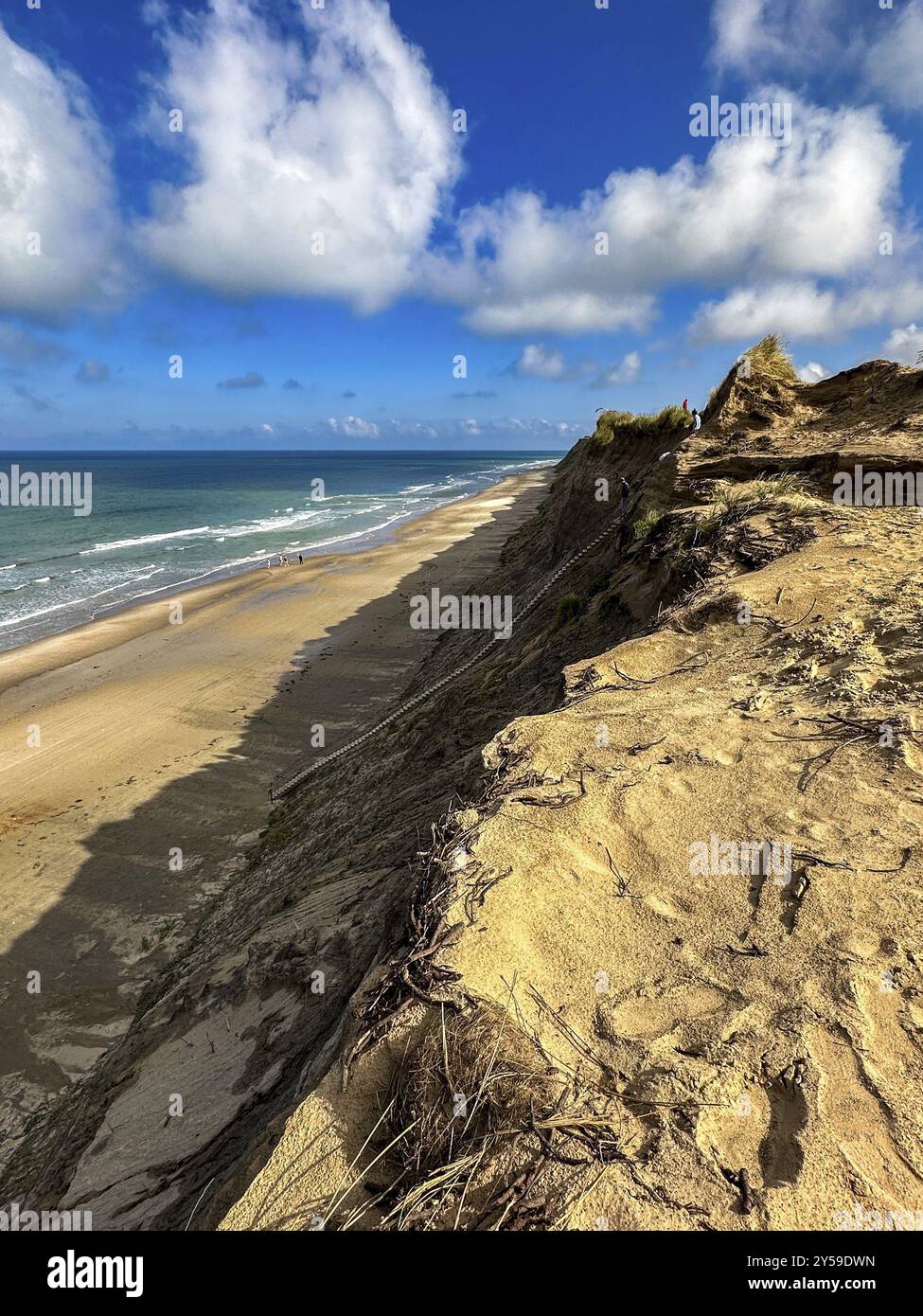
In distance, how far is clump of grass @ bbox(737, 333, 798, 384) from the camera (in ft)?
43.7

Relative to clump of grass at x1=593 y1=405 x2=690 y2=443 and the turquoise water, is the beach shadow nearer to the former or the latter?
clump of grass at x1=593 y1=405 x2=690 y2=443

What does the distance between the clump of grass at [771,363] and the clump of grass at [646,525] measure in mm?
4929

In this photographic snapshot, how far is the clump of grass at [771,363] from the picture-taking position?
13.3 meters

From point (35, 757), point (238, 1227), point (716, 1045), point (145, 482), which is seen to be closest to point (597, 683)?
point (716, 1045)

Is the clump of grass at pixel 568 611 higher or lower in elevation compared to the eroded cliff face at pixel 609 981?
higher

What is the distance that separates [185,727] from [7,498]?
79719 millimetres

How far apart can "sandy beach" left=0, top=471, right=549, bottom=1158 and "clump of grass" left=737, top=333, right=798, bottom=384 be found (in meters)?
12.1

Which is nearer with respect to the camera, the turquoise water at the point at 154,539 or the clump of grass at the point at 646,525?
the clump of grass at the point at 646,525
